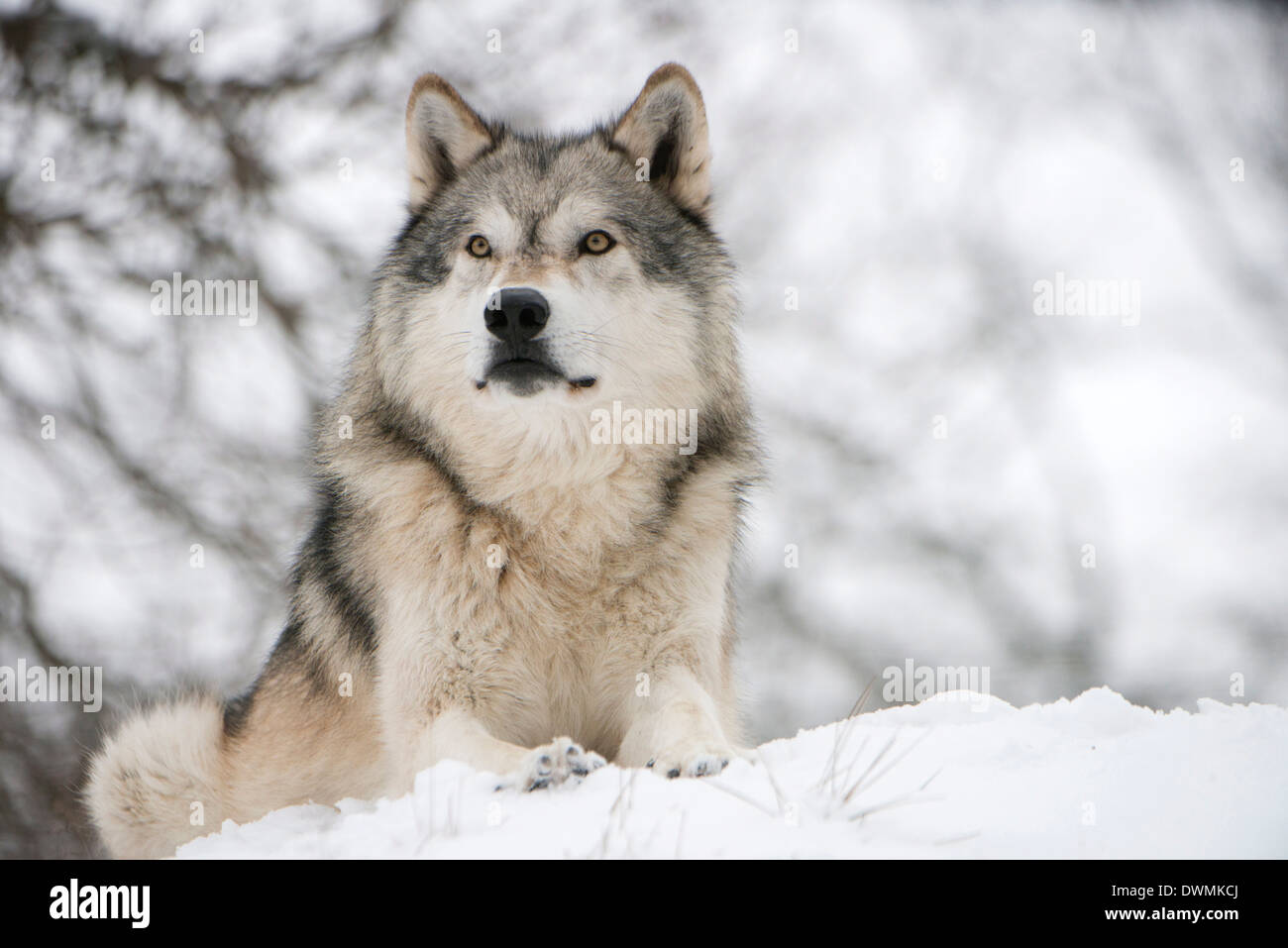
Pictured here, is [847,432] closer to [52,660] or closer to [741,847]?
[52,660]

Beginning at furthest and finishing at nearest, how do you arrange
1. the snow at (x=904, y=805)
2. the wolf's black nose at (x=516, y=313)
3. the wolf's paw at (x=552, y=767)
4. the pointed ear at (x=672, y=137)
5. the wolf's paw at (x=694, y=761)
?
the pointed ear at (x=672, y=137) → the wolf's black nose at (x=516, y=313) → the wolf's paw at (x=694, y=761) → the wolf's paw at (x=552, y=767) → the snow at (x=904, y=805)

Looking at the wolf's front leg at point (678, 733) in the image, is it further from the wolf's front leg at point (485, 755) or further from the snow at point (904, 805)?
the wolf's front leg at point (485, 755)

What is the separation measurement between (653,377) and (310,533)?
1607mm

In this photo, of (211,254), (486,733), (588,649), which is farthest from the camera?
(211,254)

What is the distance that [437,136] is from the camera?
13.9 ft

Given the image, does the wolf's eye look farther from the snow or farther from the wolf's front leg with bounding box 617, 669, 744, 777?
the snow

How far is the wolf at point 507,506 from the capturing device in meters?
3.42

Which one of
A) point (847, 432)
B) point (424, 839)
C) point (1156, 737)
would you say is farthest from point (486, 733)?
point (847, 432)

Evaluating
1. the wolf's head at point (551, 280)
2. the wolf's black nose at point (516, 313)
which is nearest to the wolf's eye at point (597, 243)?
the wolf's head at point (551, 280)

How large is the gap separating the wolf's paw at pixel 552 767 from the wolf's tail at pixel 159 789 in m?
1.89

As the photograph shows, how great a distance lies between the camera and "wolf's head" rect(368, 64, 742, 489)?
349 centimetres

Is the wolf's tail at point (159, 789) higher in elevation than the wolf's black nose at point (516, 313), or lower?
lower

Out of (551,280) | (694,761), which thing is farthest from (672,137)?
→ (694,761)

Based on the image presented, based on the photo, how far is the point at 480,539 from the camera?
353cm
